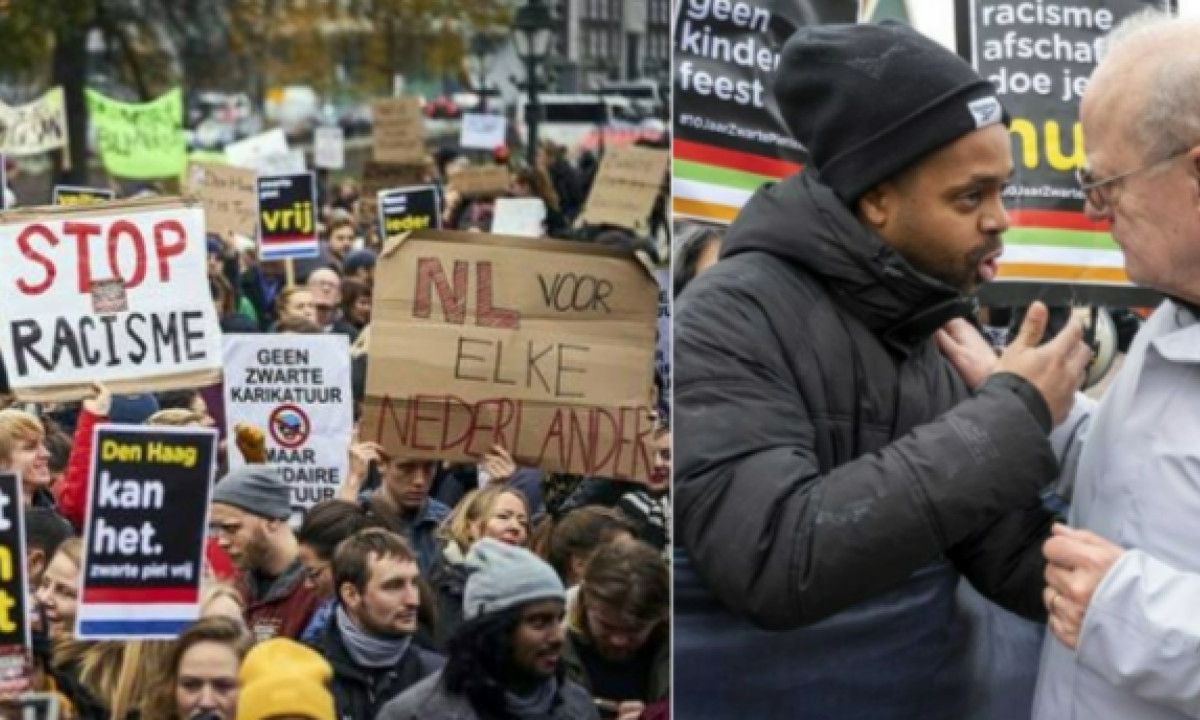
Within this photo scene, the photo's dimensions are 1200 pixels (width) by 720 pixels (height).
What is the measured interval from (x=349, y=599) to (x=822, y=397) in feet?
3.23

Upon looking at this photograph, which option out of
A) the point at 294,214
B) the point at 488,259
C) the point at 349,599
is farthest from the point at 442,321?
the point at 294,214

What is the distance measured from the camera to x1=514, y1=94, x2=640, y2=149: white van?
31.9 metres

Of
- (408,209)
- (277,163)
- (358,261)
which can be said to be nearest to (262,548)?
(408,209)

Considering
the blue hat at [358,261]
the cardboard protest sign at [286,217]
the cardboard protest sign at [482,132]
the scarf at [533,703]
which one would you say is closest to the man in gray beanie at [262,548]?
the scarf at [533,703]

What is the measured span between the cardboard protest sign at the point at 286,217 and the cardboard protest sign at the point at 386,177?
8176 mm

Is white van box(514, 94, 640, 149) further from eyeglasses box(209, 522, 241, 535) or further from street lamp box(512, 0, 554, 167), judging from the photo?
eyeglasses box(209, 522, 241, 535)

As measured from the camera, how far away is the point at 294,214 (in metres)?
11.4

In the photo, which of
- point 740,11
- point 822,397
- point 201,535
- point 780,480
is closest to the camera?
point 780,480

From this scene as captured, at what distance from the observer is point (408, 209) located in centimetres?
1002

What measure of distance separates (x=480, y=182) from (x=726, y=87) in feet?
48.2

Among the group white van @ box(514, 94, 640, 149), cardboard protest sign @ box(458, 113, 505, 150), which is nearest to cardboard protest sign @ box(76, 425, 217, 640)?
cardboard protest sign @ box(458, 113, 505, 150)

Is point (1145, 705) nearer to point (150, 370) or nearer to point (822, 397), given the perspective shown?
point (822, 397)

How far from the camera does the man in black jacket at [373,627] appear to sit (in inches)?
137

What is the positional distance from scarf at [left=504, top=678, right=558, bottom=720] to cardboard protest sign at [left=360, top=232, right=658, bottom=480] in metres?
0.41
